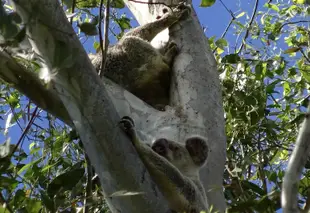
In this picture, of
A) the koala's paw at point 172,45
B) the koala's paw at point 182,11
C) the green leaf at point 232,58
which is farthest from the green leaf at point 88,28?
the green leaf at point 232,58

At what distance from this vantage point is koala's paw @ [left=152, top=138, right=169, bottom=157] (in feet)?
9.12

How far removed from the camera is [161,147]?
2795 mm

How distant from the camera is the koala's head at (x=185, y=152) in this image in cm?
276

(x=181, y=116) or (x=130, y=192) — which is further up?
(x=181, y=116)

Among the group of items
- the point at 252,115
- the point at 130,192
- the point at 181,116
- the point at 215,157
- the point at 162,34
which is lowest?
the point at 130,192

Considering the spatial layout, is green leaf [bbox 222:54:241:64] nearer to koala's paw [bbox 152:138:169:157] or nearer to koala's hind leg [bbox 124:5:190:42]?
koala's hind leg [bbox 124:5:190:42]

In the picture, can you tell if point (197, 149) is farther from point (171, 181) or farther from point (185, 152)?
point (171, 181)

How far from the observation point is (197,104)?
3.03 metres

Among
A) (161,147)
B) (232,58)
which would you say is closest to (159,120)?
(161,147)

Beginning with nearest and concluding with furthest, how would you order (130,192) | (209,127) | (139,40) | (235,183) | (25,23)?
(25,23), (130,192), (209,127), (235,183), (139,40)

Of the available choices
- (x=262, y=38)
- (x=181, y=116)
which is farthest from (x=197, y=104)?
(x=262, y=38)

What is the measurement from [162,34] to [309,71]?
40.9 inches

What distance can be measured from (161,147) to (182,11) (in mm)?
1086

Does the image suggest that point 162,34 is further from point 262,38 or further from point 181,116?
point 262,38
